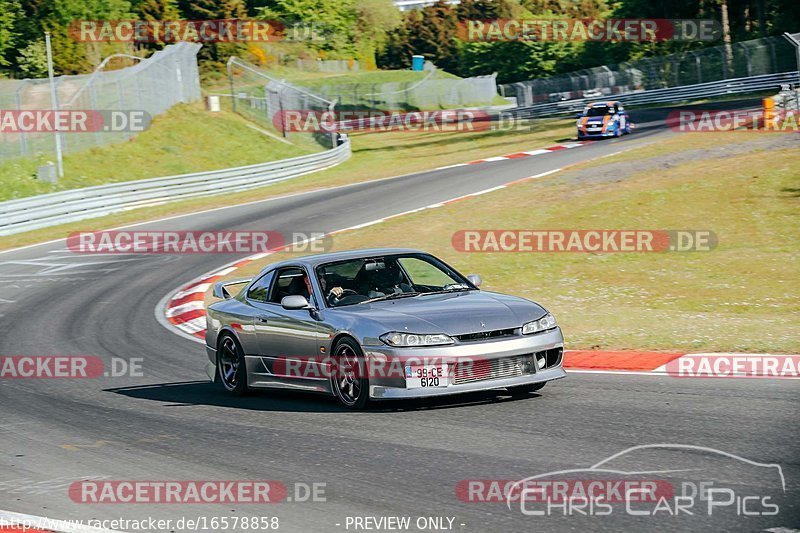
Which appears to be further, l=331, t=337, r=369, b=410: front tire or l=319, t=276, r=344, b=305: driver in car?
l=319, t=276, r=344, b=305: driver in car

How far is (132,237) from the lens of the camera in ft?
87.6

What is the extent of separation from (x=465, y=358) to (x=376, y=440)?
1.13 metres

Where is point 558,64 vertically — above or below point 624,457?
above

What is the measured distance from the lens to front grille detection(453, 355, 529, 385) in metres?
8.66

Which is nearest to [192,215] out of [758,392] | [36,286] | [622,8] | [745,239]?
[36,286]

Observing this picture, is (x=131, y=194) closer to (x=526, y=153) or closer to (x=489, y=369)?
(x=526, y=153)

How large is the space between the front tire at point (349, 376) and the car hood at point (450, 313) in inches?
11.9

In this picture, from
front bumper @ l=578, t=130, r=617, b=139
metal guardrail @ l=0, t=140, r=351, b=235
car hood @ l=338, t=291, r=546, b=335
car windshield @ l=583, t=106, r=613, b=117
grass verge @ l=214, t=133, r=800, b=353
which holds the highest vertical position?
car windshield @ l=583, t=106, r=613, b=117

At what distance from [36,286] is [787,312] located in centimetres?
1346

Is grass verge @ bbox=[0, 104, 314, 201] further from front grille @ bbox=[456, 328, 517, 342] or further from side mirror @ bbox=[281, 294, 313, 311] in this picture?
front grille @ bbox=[456, 328, 517, 342]

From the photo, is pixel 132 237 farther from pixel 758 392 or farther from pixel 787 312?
pixel 758 392

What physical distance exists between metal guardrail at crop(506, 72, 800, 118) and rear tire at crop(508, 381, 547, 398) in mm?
50179

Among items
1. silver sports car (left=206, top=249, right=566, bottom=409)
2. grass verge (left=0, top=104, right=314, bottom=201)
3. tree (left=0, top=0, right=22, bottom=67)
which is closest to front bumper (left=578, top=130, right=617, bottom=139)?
grass verge (left=0, top=104, right=314, bottom=201)

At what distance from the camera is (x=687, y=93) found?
61094 millimetres
